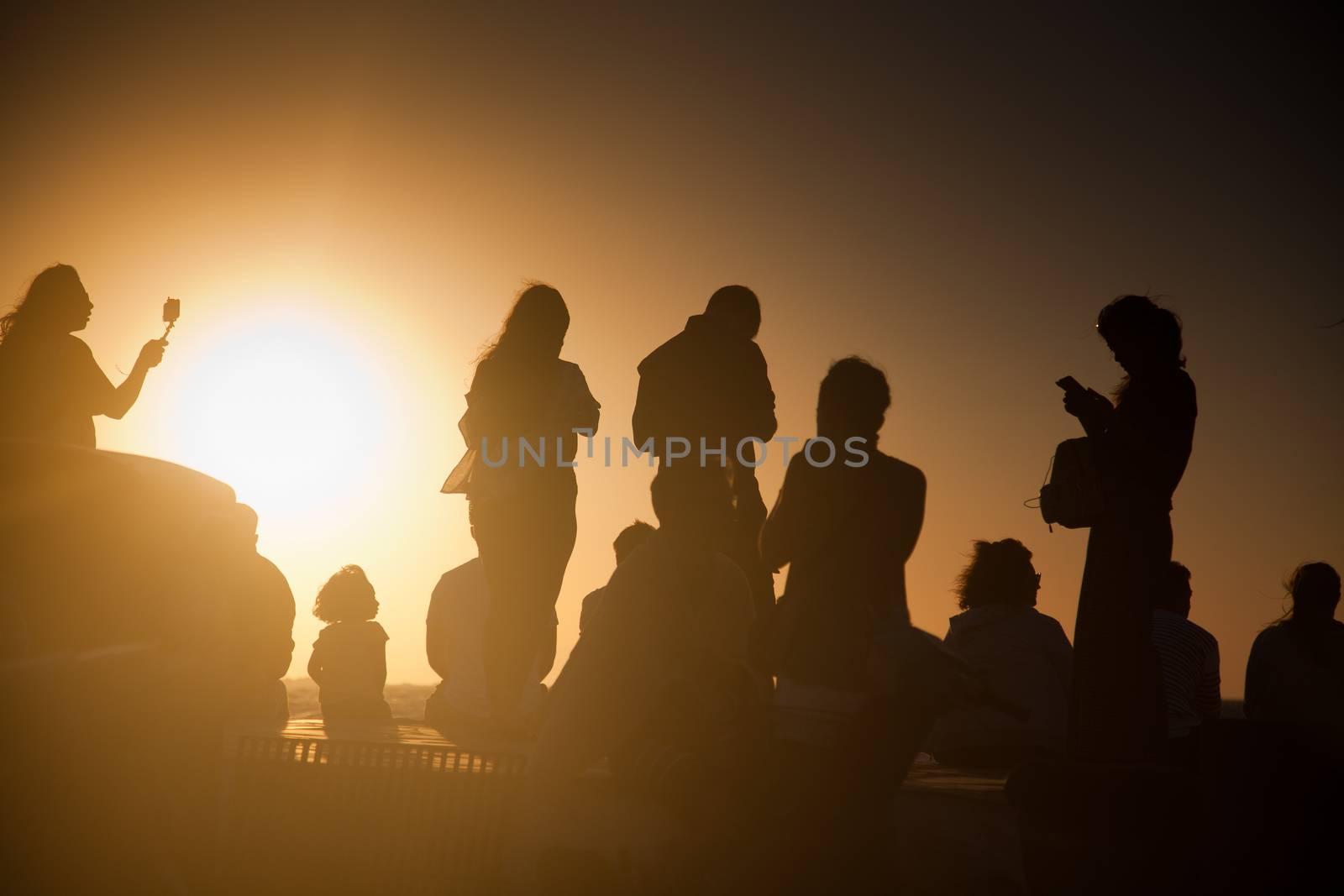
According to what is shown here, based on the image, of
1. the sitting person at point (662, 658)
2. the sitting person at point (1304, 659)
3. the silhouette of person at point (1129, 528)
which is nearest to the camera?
the sitting person at point (662, 658)

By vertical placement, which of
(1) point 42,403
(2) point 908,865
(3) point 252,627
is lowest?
(2) point 908,865

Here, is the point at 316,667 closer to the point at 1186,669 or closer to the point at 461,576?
the point at 461,576

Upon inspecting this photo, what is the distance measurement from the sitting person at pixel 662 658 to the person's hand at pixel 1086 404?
4.78 feet

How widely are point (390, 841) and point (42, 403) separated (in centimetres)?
354

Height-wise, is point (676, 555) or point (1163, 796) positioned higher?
point (676, 555)

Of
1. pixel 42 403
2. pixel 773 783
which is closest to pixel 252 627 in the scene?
pixel 42 403

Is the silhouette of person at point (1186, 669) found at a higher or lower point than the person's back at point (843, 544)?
lower

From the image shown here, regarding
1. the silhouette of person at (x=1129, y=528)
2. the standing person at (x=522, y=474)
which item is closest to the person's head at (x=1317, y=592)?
Answer: the silhouette of person at (x=1129, y=528)

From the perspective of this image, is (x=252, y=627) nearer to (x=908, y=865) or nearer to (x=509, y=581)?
(x=509, y=581)

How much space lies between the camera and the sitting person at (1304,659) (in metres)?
6.12

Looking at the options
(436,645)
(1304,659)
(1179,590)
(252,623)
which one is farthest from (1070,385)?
(252,623)

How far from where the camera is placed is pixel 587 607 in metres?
6.21

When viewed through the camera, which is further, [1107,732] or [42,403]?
[42,403]

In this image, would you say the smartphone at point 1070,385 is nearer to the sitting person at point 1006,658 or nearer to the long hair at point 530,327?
the sitting person at point 1006,658
